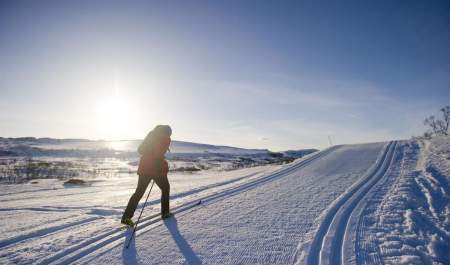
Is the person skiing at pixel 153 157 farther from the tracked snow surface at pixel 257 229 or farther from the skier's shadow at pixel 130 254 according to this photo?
the skier's shadow at pixel 130 254

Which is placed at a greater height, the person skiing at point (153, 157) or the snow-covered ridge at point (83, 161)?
the person skiing at point (153, 157)

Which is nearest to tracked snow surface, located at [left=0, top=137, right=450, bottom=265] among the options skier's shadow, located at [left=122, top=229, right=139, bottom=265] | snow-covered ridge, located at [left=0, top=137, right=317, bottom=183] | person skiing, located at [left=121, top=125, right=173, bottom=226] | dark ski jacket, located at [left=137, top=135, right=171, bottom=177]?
skier's shadow, located at [left=122, top=229, right=139, bottom=265]

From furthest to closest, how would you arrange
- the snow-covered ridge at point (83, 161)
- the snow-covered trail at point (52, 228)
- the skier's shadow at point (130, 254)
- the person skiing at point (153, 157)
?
the snow-covered ridge at point (83, 161)
the person skiing at point (153, 157)
the snow-covered trail at point (52, 228)
the skier's shadow at point (130, 254)

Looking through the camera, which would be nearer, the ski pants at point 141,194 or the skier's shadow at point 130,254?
the skier's shadow at point 130,254

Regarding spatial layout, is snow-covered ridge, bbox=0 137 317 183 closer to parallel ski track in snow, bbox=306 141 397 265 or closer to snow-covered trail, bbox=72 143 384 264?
snow-covered trail, bbox=72 143 384 264

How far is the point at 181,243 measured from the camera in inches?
174

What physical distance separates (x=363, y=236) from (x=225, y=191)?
489cm

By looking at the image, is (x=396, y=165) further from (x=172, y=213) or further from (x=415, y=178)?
(x=172, y=213)

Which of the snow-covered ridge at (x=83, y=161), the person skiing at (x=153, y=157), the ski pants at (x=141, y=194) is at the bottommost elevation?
the snow-covered ridge at (x=83, y=161)

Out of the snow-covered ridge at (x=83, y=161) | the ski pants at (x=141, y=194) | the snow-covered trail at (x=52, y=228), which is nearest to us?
the snow-covered trail at (x=52, y=228)

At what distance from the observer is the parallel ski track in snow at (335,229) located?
384 centimetres

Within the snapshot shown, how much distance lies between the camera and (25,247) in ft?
14.0

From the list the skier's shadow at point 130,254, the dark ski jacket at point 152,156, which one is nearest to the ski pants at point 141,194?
the dark ski jacket at point 152,156

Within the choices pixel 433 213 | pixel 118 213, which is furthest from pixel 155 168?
pixel 433 213
